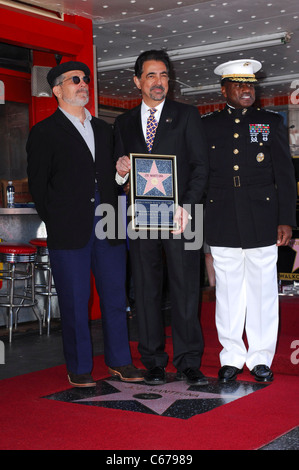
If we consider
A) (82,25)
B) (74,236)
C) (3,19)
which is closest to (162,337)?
(74,236)

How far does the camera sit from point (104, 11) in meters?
5.93

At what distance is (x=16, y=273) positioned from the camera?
540 cm

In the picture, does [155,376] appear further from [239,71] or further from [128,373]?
[239,71]

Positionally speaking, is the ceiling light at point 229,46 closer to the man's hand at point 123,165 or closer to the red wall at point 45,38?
the red wall at point 45,38

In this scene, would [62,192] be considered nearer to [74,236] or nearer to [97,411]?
[74,236]

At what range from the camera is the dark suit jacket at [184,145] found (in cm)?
312

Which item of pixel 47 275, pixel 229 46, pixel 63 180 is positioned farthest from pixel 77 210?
pixel 229 46

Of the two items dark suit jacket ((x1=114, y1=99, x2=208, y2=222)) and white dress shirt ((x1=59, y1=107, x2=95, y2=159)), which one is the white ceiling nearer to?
white dress shirt ((x1=59, y1=107, x2=95, y2=159))

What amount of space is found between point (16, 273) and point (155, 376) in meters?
2.51

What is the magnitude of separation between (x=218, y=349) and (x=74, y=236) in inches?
42.6

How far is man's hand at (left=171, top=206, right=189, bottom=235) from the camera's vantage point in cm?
306

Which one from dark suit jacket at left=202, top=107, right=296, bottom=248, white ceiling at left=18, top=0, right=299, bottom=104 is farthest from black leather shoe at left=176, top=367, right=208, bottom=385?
white ceiling at left=18, top=0, right=299, bottom=104

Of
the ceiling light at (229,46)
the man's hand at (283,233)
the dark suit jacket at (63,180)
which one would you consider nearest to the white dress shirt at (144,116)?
the dark suit jacket at (63,180)

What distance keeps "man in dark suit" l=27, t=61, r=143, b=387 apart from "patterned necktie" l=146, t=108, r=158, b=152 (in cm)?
25
